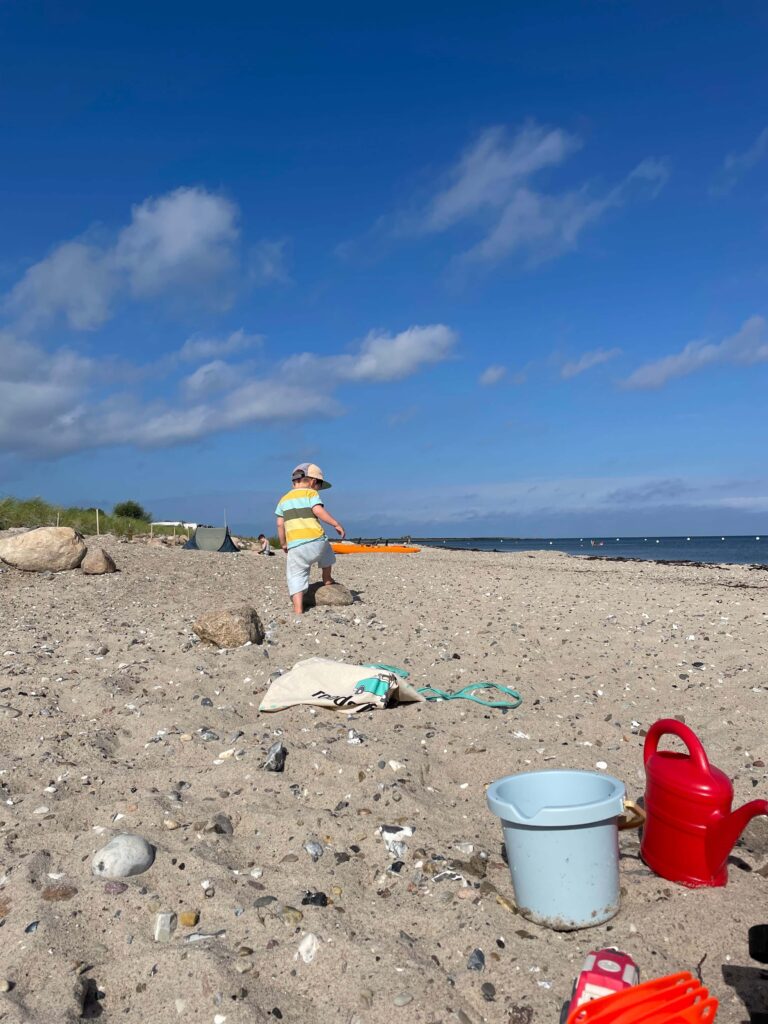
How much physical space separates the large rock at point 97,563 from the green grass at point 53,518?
5435 millimetres

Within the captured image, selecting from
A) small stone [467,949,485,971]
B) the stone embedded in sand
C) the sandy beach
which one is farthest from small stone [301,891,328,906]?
the stone embedded in sand

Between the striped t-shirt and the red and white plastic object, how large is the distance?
260 inches

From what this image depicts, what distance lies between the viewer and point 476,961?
9.39ft

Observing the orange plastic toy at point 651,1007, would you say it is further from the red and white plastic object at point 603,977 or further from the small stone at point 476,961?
the small stone at point 476,961

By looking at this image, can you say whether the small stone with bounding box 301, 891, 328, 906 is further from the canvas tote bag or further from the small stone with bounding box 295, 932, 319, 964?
the canvas tote bag

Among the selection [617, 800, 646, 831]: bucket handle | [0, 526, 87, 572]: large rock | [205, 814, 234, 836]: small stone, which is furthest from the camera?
[0, 526, 87, 572]: large rock

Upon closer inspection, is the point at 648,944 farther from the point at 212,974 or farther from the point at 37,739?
the point at 37,739

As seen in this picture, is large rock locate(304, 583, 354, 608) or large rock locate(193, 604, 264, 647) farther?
large rock locate(304, 583, 354, 608)

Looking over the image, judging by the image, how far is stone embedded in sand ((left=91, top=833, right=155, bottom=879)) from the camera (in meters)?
3.40

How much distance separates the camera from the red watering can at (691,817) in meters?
3.22

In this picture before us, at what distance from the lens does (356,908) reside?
127 inches

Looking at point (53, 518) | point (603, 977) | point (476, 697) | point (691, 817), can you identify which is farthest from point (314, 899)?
point (53, 518)

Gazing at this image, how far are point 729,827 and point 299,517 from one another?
6393 mm

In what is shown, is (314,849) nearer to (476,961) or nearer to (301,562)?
(476,961)
